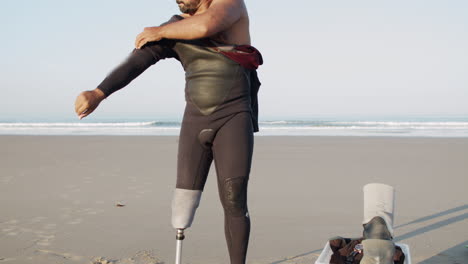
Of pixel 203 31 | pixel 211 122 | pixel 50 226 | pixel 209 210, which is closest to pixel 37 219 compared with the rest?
pixel 50 226

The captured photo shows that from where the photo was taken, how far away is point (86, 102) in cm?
222

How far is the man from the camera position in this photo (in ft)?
7.84

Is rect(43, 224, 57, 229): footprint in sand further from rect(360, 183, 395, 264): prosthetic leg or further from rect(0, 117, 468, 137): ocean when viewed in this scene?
rect(0, 117, 468, 137): ocean

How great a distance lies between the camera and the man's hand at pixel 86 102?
221 cm

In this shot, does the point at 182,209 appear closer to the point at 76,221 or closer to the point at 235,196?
the point at 235,196

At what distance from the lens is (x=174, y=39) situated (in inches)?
94.8

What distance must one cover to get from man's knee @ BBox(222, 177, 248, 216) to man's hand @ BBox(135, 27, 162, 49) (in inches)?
32.4

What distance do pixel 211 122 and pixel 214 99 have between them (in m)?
0.12

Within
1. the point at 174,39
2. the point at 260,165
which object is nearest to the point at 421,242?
the point at 174,39

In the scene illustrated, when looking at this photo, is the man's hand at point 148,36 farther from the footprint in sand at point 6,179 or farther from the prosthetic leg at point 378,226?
the footprint in sand at point 6,179

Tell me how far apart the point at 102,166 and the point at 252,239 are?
18.9 ft

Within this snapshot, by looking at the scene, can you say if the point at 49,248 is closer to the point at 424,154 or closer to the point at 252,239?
the point at 252,239

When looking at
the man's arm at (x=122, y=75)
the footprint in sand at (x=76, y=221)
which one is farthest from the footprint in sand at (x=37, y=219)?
the man's arm at (x=122, y=75)

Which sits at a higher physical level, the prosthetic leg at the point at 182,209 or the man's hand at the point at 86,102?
the man's hand at the point at 86,102
